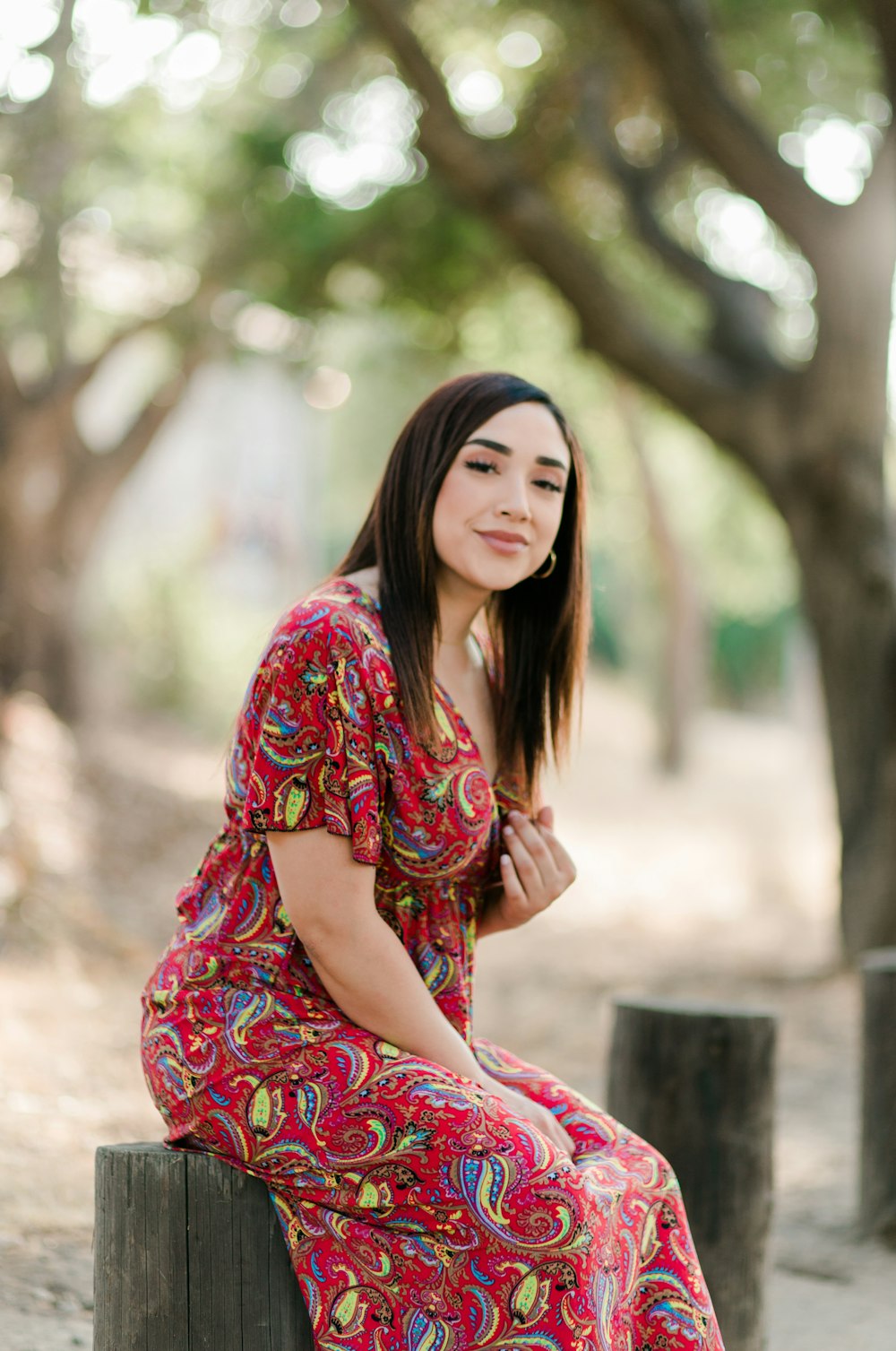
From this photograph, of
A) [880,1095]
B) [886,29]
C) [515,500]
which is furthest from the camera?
[886,29]

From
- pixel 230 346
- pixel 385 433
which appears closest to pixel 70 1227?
pixel 230 346

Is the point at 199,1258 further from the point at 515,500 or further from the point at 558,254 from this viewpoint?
the point at 558,254

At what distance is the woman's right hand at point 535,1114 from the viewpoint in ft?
7.84

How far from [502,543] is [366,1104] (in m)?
0.99

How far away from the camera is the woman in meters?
2.13

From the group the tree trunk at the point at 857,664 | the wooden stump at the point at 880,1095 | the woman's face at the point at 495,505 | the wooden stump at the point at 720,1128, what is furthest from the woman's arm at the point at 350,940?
the tree trunk at the point at 857,664

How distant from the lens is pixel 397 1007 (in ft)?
7.29

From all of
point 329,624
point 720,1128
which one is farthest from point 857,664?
point 329,624

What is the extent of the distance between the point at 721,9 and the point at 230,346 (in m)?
4.87

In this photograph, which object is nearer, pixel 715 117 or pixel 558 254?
pixel 715 117

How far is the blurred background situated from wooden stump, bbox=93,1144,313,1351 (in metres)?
1.07

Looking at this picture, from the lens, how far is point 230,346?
12.3 meters

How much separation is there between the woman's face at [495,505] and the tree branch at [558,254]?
5.55 meters

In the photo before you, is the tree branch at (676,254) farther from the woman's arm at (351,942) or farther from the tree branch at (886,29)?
the woman's arm at (351,942)
